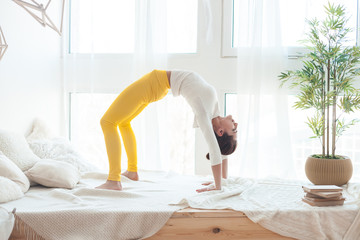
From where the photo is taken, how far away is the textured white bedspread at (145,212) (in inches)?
79.2

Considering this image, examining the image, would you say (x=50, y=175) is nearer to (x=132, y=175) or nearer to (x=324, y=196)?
(x=132, y=175)

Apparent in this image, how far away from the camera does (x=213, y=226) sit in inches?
83.0

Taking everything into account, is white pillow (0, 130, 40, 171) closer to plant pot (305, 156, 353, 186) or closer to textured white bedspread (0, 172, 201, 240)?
textured white bedspread (0, 172, 201, 240)

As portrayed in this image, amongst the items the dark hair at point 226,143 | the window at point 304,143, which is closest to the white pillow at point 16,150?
the dark hair at point 226,143

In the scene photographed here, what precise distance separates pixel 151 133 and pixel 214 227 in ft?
4.51

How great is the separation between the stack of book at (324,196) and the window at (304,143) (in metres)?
1.00

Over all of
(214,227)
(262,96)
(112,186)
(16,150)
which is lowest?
(214,227)

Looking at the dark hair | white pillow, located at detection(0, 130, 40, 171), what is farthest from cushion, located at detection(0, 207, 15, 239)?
the dark hair

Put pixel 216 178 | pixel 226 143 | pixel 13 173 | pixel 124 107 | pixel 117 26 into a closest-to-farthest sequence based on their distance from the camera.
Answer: pixel 13 173 → pixel 216 178 → pixel 124 107 → pixel 226 143 → pixel 117 26

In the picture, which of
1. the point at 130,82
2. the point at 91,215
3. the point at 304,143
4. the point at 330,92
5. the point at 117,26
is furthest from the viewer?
the point at 117,26

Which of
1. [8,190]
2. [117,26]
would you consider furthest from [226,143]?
[117,26]

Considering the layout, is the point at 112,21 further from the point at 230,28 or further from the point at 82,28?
the point at 230,28

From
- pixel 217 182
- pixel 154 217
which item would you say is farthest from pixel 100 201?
pixel 217 182

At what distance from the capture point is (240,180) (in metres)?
2.69
